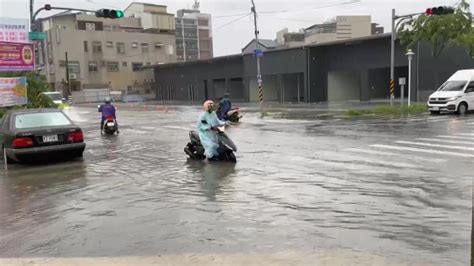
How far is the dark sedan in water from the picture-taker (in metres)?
11.6

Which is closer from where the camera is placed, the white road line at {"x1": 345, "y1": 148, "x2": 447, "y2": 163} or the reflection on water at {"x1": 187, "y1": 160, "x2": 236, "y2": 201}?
the reflection on water at {"x1": 187, "y1": 160, "x2": 236, "y2": 201}

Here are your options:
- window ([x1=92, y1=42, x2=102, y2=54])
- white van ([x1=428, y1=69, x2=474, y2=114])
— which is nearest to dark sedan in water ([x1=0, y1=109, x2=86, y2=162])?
white van ([x1=428, y1=69, x2=474, y2=114])

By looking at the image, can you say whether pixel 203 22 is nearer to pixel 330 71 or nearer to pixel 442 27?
pixel 330 71

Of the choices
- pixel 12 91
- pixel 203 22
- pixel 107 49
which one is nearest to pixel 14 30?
pixel 12 91

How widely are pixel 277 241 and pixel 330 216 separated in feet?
4.16

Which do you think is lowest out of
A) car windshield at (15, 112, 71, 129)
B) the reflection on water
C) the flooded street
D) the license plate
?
the flooded street

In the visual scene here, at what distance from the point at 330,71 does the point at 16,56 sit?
33253mm

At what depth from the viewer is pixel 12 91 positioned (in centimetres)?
1844

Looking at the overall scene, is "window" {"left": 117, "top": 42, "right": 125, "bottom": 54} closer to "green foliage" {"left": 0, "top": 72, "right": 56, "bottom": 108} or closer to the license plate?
"green foliage" {"left": 0, "top": 72, "right": 56, "bottom": 108}

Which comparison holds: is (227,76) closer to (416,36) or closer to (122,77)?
(416,36)

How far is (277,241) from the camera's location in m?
5.57

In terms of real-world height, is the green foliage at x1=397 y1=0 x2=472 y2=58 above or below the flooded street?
above

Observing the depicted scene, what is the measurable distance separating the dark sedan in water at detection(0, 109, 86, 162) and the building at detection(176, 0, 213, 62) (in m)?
96.0

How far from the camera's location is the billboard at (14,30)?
59.2 feet
